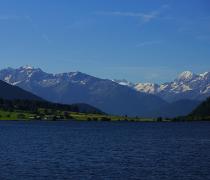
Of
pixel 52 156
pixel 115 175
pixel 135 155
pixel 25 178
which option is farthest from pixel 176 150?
pixel 25 178

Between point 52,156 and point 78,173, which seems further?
point 52,156

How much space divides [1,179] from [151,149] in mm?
54044

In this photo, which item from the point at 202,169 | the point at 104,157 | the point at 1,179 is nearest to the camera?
the point at 1,179

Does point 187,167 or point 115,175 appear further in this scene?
point 187,167

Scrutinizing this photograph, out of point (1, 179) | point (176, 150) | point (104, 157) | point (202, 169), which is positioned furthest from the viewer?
point (176, 150)

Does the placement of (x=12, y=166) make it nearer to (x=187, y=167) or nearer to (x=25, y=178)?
(x=25, y=178)

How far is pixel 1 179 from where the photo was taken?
73.6 meters

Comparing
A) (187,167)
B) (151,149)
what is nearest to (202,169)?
(187,167)

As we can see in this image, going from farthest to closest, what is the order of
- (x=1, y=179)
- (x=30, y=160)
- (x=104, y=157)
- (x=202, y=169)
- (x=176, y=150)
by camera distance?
(x=176, y=150) < (x=104, y=157) < (x=30, y=160) < (x=202, y=169) < (x=1, y=179)

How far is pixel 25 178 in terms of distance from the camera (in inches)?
2940

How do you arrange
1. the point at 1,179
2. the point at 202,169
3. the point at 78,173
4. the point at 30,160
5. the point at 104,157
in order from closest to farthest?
the point at 1,179, the point at 78,173, the point at 202,169, the point at 30,160, the point at 104,157

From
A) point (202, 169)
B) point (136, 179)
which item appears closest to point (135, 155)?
point (202, 169)

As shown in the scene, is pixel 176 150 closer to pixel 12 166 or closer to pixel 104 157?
pixel 104 157

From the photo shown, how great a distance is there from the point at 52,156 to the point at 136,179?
3249 centimetres
